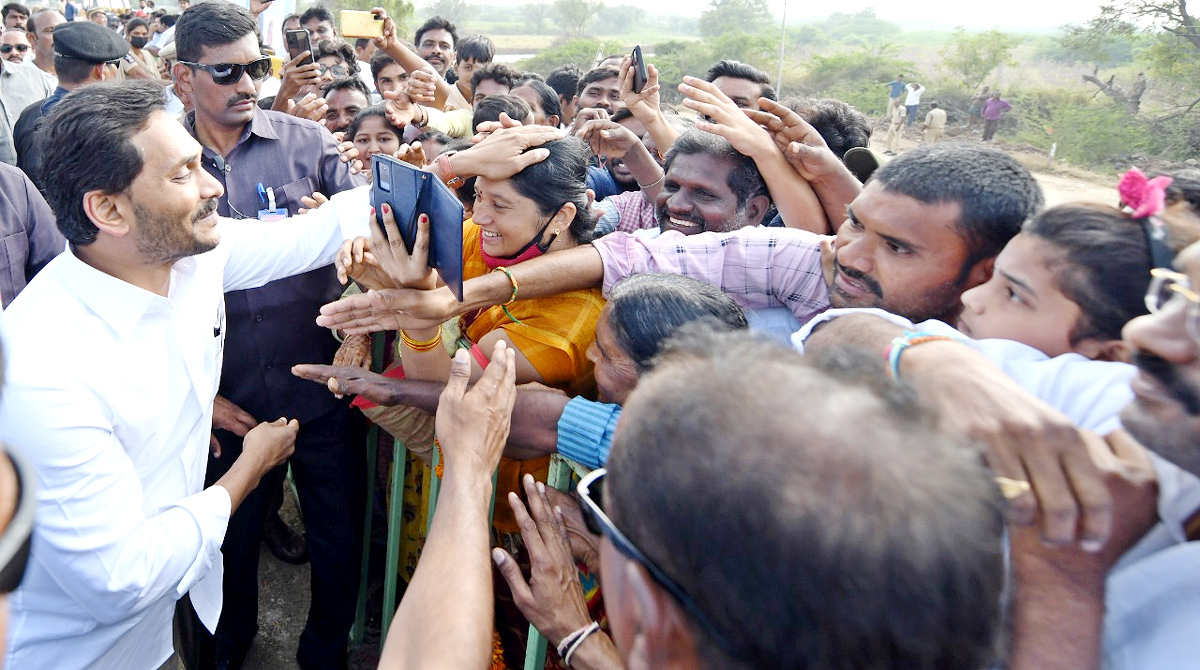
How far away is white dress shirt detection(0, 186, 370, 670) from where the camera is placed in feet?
5.53

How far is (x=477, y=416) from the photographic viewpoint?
186cm

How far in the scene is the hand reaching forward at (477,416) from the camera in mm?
1801

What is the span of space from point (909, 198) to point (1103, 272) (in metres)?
0.64

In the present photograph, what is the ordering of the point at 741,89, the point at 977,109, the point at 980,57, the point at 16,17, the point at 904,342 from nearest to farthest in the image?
the point at 904,342
the point at 741,89
the point at 16,17
the point at 977,109
the point at 980,57

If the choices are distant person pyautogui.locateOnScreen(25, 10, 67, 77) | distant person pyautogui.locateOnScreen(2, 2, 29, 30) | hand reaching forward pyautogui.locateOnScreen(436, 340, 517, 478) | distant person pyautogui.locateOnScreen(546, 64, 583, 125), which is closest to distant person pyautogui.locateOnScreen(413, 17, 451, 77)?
distant person pyautogui.locateOnScreen(546, 64, 583, 125)

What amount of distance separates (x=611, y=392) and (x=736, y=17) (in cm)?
6873

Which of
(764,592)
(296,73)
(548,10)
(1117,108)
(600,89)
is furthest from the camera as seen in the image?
(548,10)

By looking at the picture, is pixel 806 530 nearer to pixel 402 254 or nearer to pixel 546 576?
pixel 546 576

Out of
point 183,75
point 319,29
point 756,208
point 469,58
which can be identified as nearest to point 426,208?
point 756,208

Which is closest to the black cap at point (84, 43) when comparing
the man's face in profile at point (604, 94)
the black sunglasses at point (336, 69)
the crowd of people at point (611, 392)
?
the black sunglasses at point (336, 69)

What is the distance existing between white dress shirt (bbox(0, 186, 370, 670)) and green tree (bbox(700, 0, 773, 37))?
67.2 m

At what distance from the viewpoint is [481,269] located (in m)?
2.89

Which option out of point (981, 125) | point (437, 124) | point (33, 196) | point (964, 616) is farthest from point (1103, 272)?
point (981, 125)

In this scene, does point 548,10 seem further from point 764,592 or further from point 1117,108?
point 764,592
